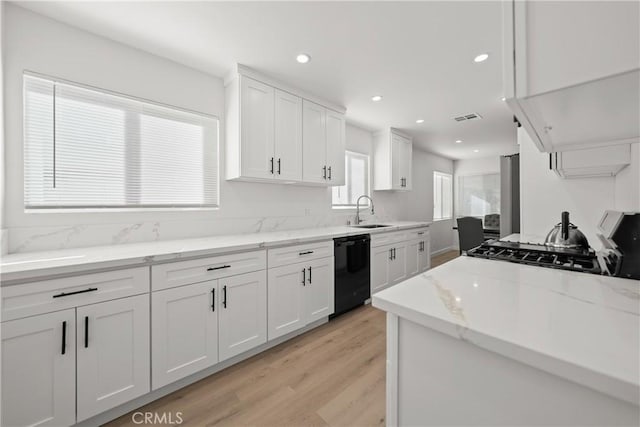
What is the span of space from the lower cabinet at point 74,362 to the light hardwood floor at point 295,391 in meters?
0.24

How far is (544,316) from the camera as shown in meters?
0.67

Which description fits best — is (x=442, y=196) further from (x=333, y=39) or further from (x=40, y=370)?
(x=40, y=370)

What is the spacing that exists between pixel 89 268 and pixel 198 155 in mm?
1373

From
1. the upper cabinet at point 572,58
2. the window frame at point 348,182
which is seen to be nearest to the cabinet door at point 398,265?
the window frame at point 348,182

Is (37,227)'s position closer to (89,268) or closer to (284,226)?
(89,268)

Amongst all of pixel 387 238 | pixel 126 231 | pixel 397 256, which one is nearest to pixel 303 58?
pixel 126 231

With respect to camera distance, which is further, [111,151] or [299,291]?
[299,291]

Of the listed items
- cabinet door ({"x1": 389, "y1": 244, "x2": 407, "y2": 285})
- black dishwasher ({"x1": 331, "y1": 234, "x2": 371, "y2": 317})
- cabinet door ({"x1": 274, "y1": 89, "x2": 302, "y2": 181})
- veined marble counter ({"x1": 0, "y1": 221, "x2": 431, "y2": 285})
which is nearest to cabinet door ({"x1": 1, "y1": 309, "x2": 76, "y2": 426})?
veined marble counter ({"x1": 0, "y1": 221, "x2": 431, "y2": 285})

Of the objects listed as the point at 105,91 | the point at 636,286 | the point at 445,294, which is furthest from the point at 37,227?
the point at 636,286

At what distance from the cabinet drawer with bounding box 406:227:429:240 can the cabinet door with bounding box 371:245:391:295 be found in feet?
2.09

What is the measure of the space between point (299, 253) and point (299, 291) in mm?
353

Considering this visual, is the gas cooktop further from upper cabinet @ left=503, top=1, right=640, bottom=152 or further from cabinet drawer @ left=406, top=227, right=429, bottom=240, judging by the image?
cabinet drawer @ left=406, top=227, right=429, bottom=240

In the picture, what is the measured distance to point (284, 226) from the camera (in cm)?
305

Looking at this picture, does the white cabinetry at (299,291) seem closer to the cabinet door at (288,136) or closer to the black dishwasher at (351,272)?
the black dishwasher at (351,272)
